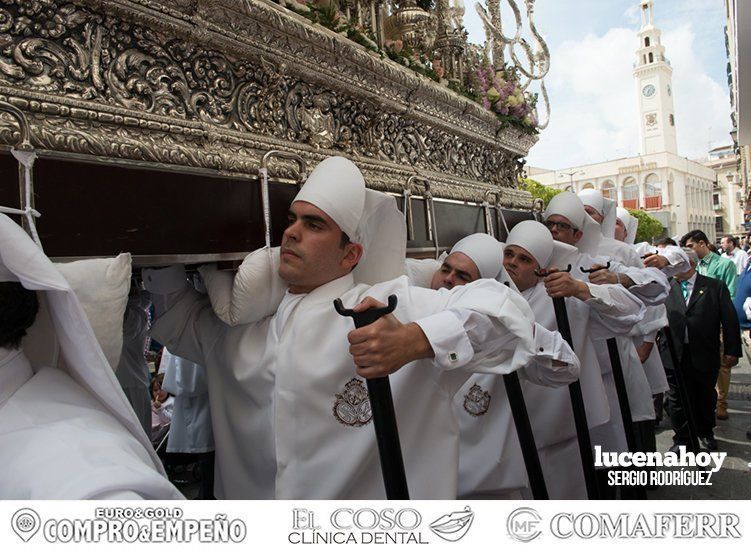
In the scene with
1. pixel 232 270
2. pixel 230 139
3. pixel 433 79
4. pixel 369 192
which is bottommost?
pixel 232 270

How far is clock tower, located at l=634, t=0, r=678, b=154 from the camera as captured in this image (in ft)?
8.41

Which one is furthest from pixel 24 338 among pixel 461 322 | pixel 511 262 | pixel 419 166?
pixel 511 262

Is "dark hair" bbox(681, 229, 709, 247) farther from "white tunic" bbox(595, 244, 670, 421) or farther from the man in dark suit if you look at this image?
"white tunic" bbox(595, 244, 670, 421)

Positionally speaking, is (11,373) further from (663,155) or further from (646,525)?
(663,155)

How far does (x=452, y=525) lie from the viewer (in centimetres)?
120

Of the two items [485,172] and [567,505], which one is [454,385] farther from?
[485,172]

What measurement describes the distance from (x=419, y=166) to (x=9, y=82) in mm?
1885

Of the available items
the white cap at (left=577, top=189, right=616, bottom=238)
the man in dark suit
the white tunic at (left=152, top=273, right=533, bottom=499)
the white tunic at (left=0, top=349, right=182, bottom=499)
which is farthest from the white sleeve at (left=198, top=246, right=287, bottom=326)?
the man in dark suit

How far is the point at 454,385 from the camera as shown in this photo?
1.76m

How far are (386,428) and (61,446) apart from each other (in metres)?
0.65

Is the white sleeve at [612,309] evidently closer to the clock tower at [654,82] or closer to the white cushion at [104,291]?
Answer: the clock tower at [654,82]

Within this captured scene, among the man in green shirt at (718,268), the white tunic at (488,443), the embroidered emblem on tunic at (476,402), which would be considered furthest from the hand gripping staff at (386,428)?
the man in green shirt at (718,268)

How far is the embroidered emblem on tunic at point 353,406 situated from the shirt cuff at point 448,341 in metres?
0.35

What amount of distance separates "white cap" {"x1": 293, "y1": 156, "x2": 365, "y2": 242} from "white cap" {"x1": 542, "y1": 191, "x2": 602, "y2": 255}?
2.15 m
